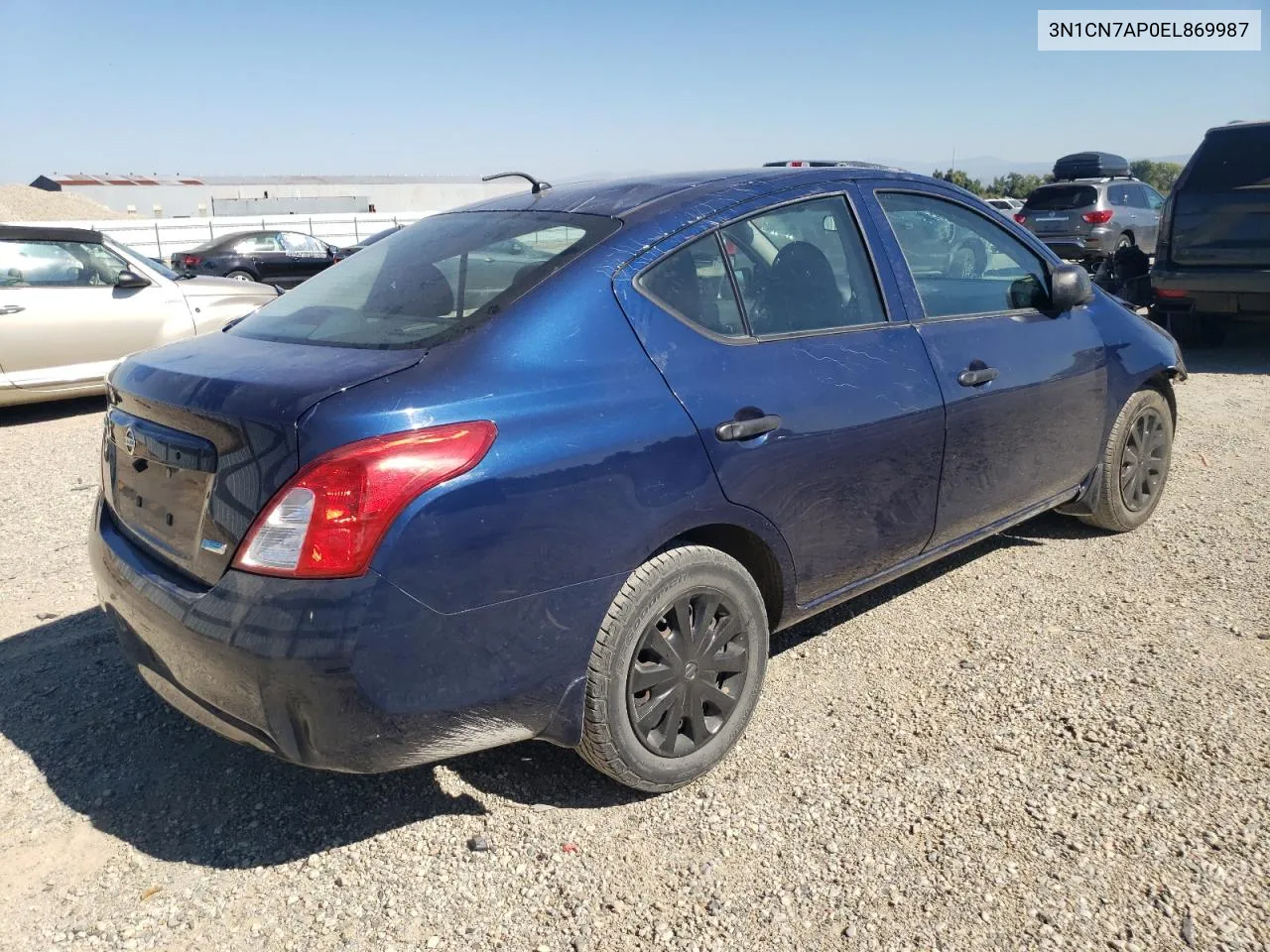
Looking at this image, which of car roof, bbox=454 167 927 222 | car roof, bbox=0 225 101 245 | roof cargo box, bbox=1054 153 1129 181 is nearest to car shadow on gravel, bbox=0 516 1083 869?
car roof, bbox=454 167 927 222

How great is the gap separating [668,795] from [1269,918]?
1497 mm

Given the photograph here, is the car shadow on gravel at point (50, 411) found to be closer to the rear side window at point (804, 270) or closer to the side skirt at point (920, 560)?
the rear side window at point (804, 270)

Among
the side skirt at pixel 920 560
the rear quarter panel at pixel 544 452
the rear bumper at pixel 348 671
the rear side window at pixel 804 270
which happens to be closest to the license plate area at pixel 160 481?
the rear bumper at pixel 348 671

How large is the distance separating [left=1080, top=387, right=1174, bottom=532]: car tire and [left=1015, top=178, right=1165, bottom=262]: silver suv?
39.7 ft

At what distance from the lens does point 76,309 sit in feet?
27.2

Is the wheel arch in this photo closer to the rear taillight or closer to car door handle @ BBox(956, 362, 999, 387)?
the rear taillight

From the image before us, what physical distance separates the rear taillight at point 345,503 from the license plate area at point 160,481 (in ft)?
1.04

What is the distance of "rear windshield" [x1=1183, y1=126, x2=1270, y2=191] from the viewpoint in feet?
28.6

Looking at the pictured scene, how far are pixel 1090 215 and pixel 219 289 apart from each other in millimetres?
13477

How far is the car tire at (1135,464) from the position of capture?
15.2 feet

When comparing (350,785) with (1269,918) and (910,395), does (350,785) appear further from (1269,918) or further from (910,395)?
(1269,918)

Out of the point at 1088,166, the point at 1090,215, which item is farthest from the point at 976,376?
the point at 1088,166

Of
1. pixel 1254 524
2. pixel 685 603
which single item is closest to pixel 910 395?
pixel 685 603

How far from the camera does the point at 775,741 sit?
10.5 ft
